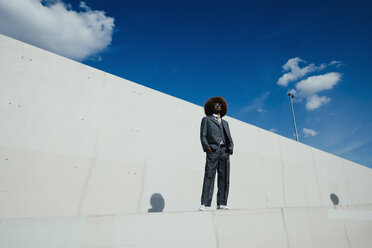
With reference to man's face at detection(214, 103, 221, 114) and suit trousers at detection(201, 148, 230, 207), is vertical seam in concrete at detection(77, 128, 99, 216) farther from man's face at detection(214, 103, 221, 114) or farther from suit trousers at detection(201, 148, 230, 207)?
Result: man's face at detection(214, 103, 221, 114)

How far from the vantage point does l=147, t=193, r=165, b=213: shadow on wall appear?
3.57 metres

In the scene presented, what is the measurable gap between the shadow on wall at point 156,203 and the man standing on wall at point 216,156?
141 centimetres

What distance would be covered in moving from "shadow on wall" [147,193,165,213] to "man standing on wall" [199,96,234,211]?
1415 millimetres

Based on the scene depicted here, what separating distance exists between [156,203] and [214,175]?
1585 mm

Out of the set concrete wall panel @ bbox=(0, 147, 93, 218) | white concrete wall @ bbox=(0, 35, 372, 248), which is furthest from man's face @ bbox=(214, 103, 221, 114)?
concrete wall panel @ bbox=(0, 147, 93, 218)

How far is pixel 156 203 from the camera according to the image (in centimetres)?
363

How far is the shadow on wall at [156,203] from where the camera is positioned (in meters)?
3.57

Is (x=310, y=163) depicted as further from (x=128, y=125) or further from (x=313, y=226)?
(x=128, y=125)

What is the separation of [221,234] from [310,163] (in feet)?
24.4

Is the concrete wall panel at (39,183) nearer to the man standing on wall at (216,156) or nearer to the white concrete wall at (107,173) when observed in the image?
the white concrete wall at (107,173)

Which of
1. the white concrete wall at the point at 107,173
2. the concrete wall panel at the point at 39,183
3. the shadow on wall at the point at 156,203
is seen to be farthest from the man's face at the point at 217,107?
the concrete wall panel at the point at 39,183

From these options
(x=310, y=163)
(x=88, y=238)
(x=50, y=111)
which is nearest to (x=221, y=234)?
(x=88, y=238)

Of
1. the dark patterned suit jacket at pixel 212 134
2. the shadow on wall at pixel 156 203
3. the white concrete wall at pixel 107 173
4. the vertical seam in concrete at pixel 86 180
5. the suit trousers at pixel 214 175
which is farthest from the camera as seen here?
the shadow on wall at pixel 156 203

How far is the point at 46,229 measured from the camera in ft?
4.09
